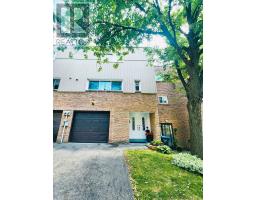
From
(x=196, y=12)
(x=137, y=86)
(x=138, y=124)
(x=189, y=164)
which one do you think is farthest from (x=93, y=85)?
(x=189, y=164)

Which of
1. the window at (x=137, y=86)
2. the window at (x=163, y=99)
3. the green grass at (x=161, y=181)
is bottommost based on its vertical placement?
the green grass at (x=161, y=181)

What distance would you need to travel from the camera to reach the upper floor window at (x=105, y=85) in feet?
46.9

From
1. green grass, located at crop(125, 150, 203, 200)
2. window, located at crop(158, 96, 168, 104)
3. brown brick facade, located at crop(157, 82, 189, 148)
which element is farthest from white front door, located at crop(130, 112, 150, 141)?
green grass, located at crop(125, 150, 203, 200)

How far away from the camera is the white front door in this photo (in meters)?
13.9

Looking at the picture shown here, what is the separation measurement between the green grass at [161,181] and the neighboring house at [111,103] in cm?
620

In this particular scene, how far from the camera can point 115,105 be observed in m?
13.7

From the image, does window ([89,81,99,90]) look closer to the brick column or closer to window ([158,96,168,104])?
the brick column

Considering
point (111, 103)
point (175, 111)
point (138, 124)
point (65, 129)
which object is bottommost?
point (65, 129)

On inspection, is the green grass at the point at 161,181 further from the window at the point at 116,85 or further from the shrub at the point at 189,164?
the window at the point at 116,85

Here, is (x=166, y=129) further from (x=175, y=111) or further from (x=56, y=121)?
(x=56, y=121)

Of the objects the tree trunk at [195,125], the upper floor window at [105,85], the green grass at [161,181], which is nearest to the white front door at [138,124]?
the upper floor window at [105,85]

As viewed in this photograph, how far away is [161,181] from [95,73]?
1087 centimetres
